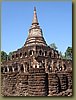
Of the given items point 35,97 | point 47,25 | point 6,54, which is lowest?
point 35,97

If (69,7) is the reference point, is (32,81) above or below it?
below

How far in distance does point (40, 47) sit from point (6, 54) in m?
4.01

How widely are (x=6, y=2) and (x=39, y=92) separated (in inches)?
65.8

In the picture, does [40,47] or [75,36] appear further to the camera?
[40,47]

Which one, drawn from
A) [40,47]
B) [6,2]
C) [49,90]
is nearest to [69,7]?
[6,2]

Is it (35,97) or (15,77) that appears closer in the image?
(35,97)

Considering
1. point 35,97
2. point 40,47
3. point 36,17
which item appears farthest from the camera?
point 40,47

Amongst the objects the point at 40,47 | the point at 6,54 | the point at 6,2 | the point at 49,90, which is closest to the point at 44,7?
the point at 6,2

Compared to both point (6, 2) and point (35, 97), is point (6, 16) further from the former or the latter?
point (35, 97)

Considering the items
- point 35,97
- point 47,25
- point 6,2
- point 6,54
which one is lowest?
point 35,97

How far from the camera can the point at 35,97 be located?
236 inches

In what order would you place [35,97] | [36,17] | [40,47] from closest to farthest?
[35,97] → [36,17] → [40,47]

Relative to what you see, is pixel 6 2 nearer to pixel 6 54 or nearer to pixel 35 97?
pixel 6 54

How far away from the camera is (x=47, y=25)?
20.8 ft
